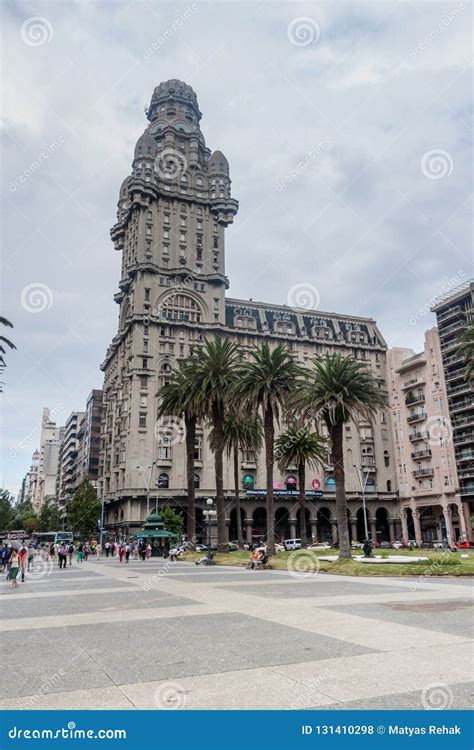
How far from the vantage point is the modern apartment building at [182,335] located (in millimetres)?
77812

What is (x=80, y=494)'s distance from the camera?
81.2 metres

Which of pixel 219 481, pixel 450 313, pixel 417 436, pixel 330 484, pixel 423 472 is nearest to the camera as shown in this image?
pixel 219 481

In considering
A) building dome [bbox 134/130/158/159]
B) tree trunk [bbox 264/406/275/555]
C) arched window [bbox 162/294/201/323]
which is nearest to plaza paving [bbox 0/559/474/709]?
tree trunk [bbox 264/406/275/555]

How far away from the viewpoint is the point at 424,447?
265ft

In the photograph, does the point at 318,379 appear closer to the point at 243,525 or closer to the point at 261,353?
the point at 261,353

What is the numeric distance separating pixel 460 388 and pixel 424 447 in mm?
11311

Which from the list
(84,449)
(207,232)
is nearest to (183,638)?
(207,232)

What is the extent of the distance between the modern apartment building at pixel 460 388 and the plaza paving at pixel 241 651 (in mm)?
59132

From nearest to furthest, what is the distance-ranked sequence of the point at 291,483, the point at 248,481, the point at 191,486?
the point at 191,486 < the point at 248,481 < the point at 291,483

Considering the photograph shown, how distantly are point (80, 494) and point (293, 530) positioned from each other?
106 ft

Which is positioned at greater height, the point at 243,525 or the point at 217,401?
the point at 217,401

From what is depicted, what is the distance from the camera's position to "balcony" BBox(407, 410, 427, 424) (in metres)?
81.4

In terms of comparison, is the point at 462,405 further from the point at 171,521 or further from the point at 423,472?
the point at 171,521

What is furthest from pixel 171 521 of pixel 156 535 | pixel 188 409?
pixel 188 409
